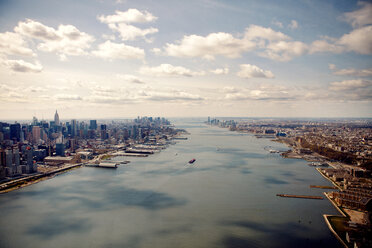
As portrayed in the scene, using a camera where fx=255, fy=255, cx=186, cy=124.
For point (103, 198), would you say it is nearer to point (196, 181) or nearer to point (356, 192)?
point (196, 181)

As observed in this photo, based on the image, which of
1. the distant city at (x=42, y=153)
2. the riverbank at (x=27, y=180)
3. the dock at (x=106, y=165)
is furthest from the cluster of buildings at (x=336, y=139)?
the riverbank at (x=27, y=180)

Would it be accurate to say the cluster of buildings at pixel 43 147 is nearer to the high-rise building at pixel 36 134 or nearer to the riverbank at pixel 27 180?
the high-rise building at pixel 36 134

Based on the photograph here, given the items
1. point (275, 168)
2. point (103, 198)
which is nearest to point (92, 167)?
point (103, 198)

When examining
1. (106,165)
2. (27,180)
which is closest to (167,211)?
(27,180)

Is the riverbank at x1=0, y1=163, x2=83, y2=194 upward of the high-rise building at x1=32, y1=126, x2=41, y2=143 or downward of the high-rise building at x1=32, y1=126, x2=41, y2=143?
downward

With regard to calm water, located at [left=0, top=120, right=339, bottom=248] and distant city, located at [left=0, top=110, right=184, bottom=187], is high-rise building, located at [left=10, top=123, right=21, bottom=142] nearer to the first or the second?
distant city, located at [left=0, top=110, right=184, bottom=187]

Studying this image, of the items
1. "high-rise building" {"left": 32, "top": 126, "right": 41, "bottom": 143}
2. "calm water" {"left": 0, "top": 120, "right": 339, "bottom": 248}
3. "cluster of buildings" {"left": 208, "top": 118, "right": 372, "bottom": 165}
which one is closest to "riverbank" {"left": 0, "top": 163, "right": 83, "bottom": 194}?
"calm water" {"left": 0, "top": 120, "right": 339, "bottom": 248}

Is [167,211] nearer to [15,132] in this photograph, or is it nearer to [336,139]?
[15,132]

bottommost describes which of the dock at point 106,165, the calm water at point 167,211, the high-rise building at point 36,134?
the calm water at point 167,211
